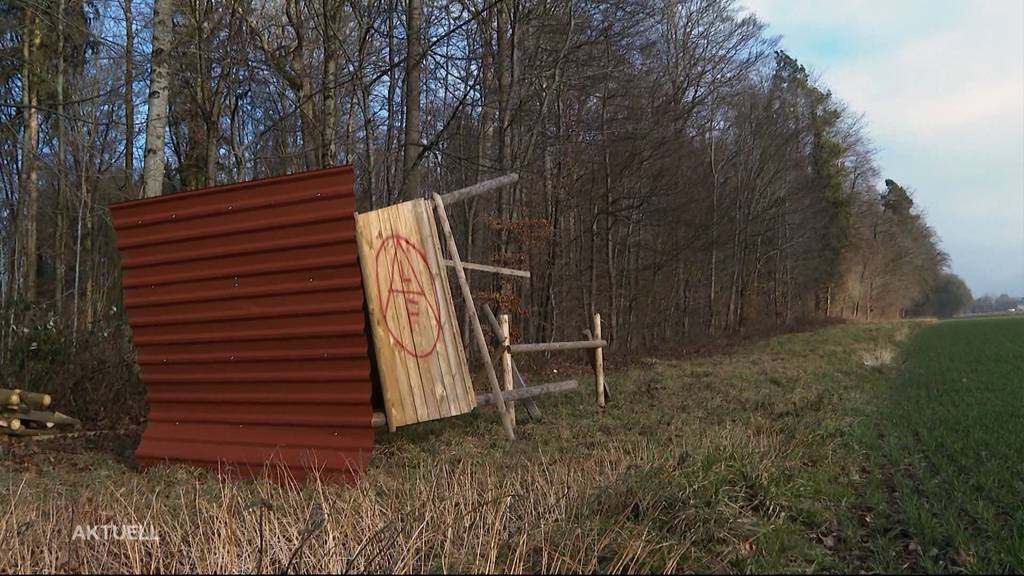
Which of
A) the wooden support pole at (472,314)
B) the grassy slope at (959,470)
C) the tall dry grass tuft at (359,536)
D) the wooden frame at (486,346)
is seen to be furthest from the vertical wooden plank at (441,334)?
the grassy slope at (959,470)

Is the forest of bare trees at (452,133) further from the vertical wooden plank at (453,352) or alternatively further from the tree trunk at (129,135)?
the vertical wooden plank at (453,352)

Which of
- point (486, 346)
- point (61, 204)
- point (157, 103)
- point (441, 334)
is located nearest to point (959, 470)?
point (486, 346)

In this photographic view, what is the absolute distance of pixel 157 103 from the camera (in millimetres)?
8984

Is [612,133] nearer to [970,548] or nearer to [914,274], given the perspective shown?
[970,548]

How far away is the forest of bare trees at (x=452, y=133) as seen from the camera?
13.4 meters

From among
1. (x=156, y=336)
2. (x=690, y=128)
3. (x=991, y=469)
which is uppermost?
A: (x=690, y=128)

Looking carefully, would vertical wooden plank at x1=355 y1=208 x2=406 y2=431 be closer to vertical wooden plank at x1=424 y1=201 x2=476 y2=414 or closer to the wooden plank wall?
the wooden plank wall

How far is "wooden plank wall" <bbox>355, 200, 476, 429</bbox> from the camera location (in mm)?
6102

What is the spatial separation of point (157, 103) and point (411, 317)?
5.29 metres

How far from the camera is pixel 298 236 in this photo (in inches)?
234

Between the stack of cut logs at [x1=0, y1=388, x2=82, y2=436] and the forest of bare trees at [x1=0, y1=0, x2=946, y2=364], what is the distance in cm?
175

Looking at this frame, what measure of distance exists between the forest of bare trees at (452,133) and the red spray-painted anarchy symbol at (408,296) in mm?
4596

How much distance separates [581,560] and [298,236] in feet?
12.7

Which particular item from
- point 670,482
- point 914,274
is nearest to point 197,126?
point 670,482
